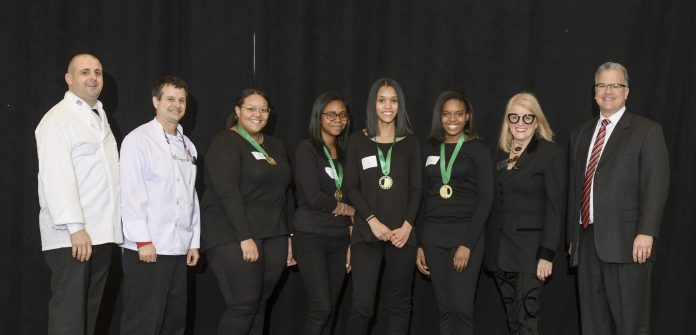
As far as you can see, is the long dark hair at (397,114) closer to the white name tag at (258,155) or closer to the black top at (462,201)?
the black top at (462,201)

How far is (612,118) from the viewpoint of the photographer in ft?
10.8

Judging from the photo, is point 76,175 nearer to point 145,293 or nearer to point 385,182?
point 145,293

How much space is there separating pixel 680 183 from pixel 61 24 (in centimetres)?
430

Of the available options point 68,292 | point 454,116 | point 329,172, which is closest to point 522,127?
point 454,116

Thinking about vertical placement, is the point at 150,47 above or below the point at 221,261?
above

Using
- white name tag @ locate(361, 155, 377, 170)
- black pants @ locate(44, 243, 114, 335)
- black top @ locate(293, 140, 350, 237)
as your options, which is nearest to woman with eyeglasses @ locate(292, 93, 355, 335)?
black top @ locate(293, 140, 350, 237)

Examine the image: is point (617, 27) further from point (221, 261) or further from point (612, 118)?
point (221, 261)

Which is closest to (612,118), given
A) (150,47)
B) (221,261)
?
(221,261)

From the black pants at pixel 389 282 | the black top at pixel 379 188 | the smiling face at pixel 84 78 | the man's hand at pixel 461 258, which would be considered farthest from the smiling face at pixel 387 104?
the smiling face at pixel 84 78

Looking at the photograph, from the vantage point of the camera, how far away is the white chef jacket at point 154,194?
3197mm

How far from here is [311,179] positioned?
137 inches

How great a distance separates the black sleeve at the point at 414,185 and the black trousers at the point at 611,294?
2.95ft

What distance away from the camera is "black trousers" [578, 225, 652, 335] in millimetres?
3141

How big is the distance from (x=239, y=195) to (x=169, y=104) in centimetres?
62
